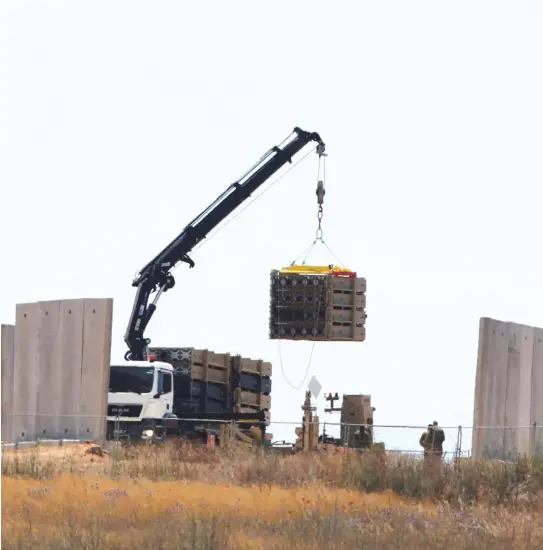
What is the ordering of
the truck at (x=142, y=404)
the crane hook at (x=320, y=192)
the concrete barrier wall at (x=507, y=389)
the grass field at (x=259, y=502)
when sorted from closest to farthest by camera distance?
the grass field at (x=259, y=502) → the concrete barrier wall at (x=507, y=389) → the truck at (x=142, y=404) → the crane hook at (x=320, y=192)

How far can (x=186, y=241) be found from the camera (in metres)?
41.5

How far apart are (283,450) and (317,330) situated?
515cm

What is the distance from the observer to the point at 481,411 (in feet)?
91.0

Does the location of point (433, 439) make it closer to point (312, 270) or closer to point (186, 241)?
point (312, 270)

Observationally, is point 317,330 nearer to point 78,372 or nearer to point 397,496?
point 78,372

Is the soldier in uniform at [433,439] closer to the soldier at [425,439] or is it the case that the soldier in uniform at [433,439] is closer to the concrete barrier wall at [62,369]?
the soldier at [425,439]

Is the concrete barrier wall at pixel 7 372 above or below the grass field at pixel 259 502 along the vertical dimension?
above

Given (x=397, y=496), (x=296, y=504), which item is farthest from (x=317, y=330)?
(x=296, y=504)

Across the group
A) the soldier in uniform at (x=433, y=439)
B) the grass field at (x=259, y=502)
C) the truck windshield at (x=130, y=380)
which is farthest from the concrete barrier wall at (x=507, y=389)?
the truck windshield at (x=130, y=380)

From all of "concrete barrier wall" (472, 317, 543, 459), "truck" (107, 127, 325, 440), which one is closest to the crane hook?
"truck" (107, 127, 325, 440)

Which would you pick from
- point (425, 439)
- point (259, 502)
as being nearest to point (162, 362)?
point (425, 439)

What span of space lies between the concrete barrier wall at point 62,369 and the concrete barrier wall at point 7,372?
0.52 ft

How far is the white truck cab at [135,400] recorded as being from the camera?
34041 mm

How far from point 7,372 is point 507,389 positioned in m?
13.1
